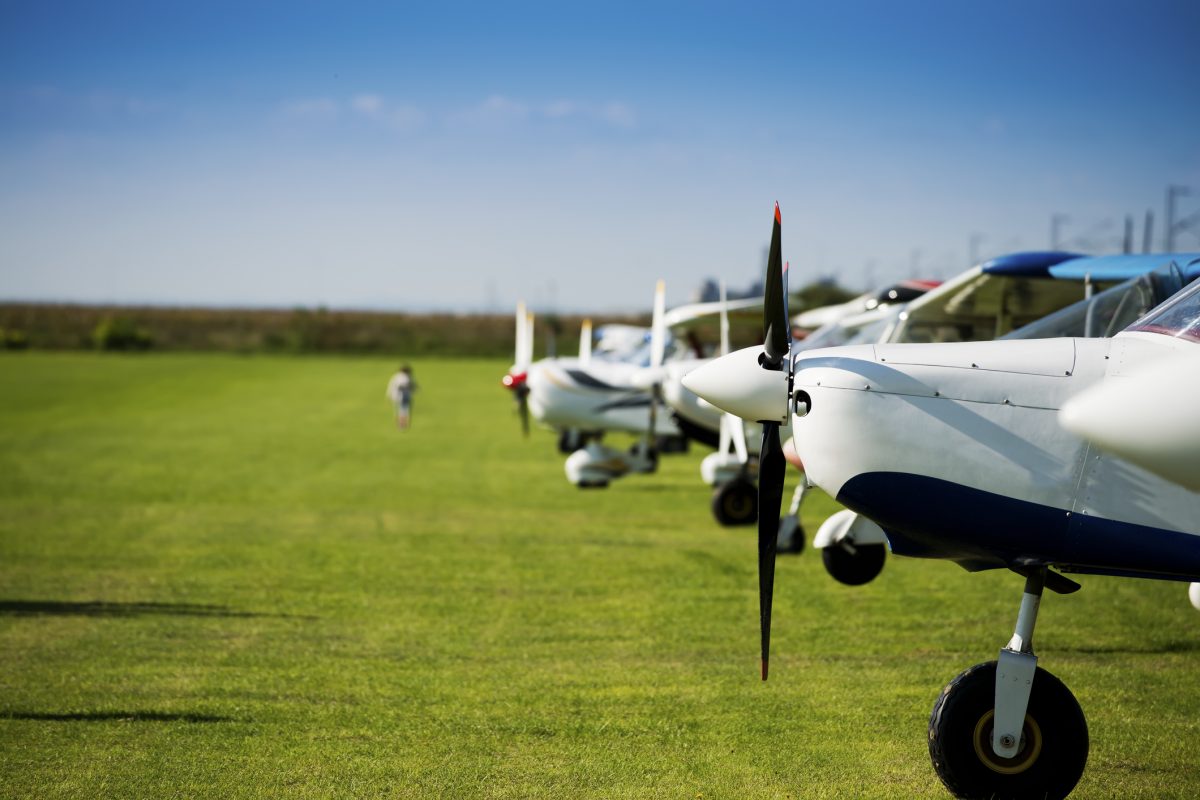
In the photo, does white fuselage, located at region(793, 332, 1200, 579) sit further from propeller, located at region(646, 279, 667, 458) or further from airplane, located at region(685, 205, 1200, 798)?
propeller, located at region(646, 279, 667, 458)

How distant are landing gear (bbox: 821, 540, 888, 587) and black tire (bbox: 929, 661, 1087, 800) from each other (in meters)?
3.68

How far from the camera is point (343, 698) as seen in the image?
6.38m

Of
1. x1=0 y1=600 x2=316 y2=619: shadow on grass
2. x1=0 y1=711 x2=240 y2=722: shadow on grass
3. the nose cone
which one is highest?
the nose cone

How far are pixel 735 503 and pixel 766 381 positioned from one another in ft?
26.0

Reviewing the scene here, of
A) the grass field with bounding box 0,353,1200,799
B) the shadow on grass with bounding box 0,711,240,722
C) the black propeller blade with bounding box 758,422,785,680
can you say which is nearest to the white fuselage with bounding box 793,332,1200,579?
the black propeller blade with bounding box 758,422,785,680

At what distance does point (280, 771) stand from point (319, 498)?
10594 mm

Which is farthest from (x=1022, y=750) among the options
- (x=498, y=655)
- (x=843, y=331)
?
(x=843, y=331)

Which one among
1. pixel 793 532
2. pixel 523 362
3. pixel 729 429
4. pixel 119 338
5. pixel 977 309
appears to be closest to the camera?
pixel 977 309

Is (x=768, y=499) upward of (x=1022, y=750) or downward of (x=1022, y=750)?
upward

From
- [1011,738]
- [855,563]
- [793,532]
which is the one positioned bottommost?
[793,532]

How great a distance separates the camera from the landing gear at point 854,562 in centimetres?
845

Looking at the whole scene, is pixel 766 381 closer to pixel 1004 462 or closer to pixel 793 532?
pixel 1004 462

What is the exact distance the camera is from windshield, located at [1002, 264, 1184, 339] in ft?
20.7

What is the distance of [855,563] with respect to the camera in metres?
8.49
